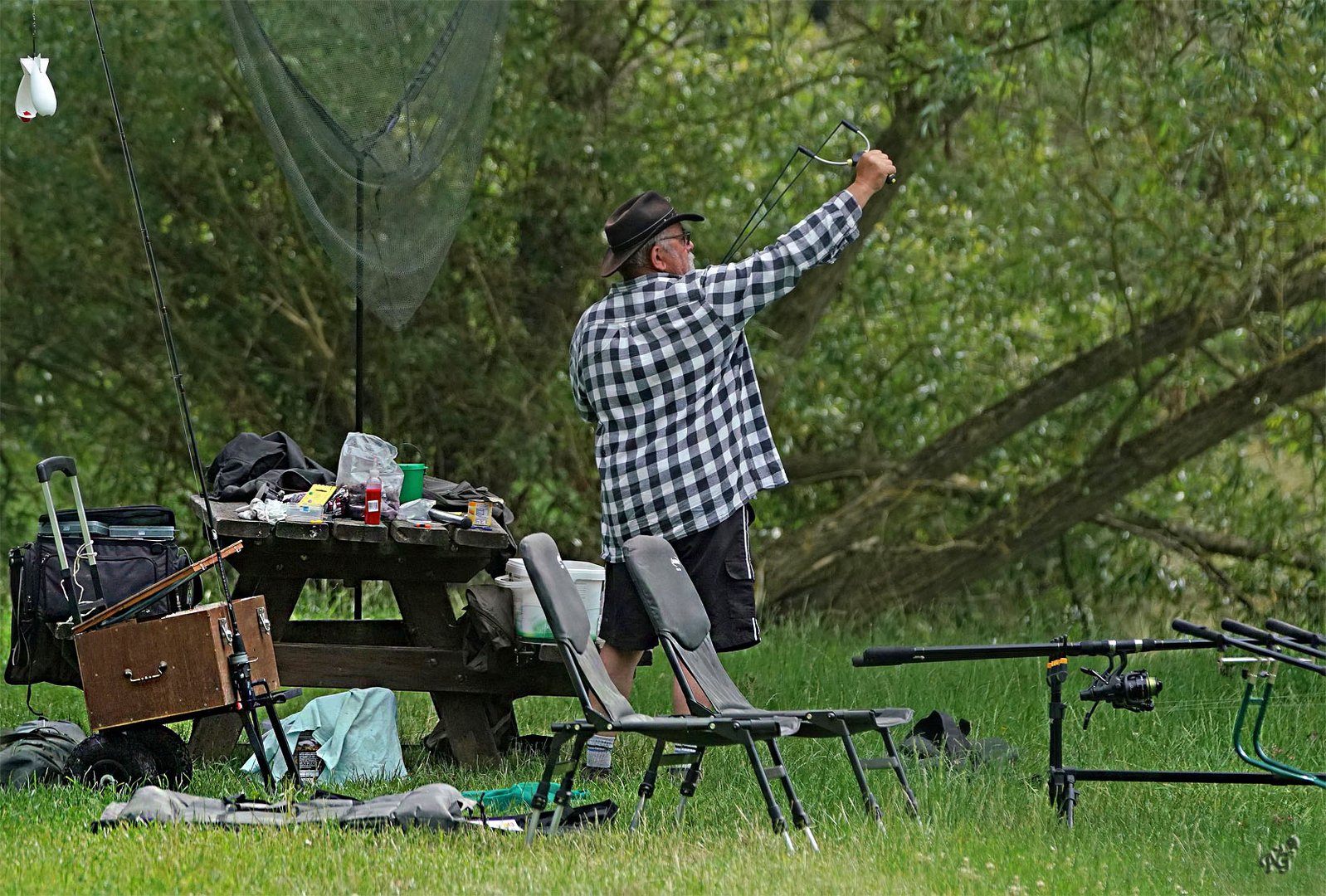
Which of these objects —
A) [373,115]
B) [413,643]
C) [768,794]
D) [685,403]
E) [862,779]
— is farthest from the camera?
[373,115]

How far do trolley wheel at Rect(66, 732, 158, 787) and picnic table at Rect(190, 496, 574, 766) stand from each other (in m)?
0.44

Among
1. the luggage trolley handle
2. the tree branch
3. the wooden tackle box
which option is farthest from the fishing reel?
the tree branch

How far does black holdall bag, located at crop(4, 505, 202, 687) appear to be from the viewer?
4965 mm

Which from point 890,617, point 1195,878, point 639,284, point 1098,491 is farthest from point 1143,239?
point 1195,878

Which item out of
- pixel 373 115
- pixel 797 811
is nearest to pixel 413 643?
pixel 373 115

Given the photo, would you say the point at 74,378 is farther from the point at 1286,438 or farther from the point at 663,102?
the point at 1286,438

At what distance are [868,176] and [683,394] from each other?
858 mm

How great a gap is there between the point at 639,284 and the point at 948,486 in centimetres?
629

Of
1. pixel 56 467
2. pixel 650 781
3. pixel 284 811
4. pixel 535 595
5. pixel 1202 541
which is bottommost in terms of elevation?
pixel 1202 541

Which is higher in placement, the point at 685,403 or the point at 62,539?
the point at 685,403

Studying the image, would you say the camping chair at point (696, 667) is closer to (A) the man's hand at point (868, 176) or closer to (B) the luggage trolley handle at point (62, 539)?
(A) the man's hand at point (868, 176)

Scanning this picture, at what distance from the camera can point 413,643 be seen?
18.4ft

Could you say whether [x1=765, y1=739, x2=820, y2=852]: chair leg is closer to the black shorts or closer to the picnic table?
the black shorts

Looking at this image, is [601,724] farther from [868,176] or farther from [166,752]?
[868,176]
